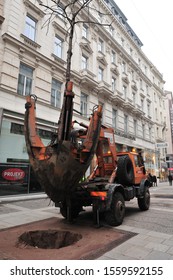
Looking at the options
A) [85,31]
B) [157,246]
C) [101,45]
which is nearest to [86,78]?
[85,31]

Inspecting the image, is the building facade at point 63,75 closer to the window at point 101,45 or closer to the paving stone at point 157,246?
the window at point 101,45

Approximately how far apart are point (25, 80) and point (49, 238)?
10.9 meters

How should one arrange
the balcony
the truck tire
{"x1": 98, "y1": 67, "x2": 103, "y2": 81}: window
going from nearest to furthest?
the truck tire < the balcony < {"x1": 98, "y1": 67, "x2": 103, "y2": 81}: window

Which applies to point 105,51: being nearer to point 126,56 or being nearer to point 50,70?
point 126,56

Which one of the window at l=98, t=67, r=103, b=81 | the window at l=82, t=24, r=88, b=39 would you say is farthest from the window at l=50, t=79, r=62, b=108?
the window at l=82, t=24, r=88, b=39

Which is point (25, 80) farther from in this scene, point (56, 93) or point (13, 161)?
point (13, 161)

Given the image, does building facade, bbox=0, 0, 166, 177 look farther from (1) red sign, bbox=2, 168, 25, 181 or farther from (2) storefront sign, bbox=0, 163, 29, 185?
(1) red sign, bbox=2, 168, 25, 181

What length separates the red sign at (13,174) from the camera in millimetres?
10961

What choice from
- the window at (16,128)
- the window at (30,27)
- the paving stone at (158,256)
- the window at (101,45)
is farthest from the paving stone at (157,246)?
the window at (101,45)

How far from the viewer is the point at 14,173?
11383mm

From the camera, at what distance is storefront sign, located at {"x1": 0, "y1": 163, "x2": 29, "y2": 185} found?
428 inches

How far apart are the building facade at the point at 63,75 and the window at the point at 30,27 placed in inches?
2.6

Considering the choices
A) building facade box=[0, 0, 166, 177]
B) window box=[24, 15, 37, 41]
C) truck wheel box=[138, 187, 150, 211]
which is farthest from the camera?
window box=[24, 15, 37, 41]

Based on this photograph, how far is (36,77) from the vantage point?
13.7 meters
